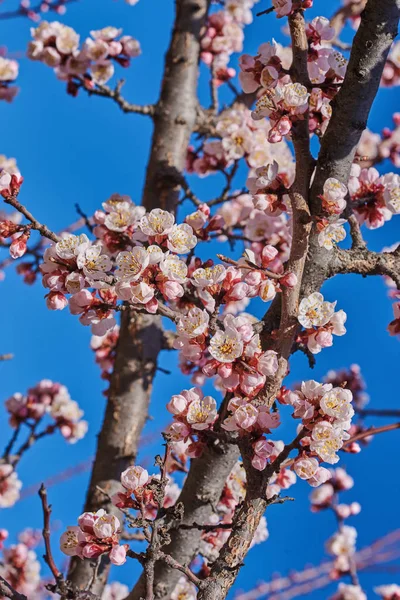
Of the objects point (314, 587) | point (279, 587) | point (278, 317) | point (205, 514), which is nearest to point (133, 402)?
point (205, 514)

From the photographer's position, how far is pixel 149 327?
286cm

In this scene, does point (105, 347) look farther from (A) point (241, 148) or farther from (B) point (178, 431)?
(B) point (178, 431)

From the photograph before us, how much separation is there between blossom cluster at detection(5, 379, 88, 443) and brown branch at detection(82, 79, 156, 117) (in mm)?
1677

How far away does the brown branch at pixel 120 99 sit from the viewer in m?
3.11

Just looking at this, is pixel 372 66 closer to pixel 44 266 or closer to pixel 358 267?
pixel 358 267

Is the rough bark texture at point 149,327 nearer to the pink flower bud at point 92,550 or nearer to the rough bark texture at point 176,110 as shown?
the rough bark texture at point 176,110

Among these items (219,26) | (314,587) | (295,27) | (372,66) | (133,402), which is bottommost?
(133,402)

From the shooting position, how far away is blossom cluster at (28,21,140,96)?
3.03 m

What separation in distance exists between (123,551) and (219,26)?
3.20m

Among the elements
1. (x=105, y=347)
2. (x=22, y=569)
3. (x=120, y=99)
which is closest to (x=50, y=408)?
(x=105, y=347)

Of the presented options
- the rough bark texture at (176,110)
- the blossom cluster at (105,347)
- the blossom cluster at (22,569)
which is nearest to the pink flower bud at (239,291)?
the rough bark texture at (176,110)

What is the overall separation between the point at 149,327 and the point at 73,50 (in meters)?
1.47

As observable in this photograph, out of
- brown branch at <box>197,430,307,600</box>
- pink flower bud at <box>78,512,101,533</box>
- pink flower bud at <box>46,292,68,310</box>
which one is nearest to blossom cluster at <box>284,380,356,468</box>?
brown branch at <box>197,430,307,600</box>

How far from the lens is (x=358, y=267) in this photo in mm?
1716
